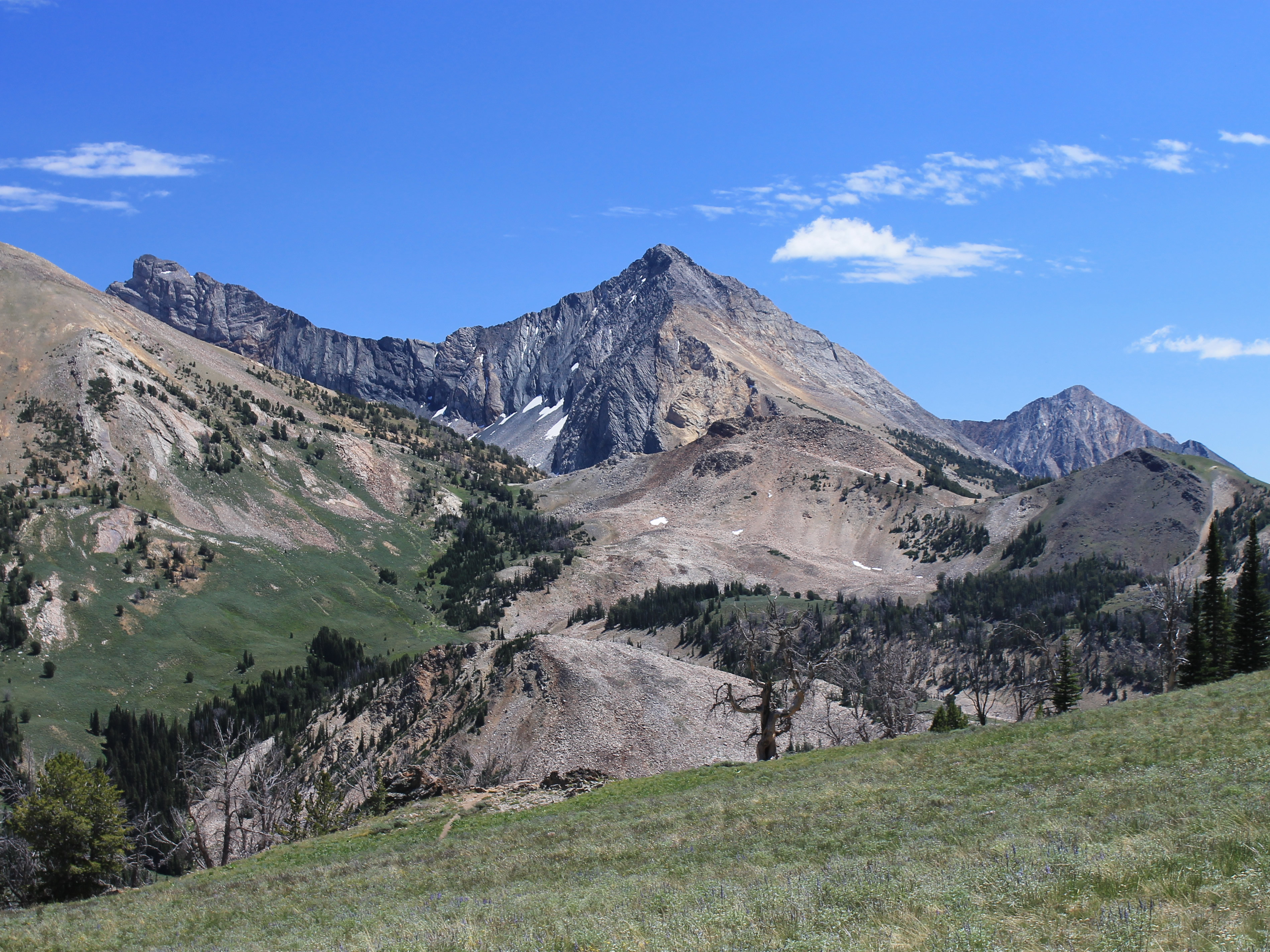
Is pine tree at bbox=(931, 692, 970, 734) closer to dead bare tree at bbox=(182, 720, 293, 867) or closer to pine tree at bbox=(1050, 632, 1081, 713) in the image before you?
pine tree at bbox=(1050, 632, 1081, 713)

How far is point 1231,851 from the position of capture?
46.7 ft

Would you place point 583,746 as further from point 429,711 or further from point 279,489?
point 279,489

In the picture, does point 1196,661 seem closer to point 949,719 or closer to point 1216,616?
point 1216,616

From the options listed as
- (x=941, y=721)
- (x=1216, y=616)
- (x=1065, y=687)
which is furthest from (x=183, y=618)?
(x=1216, y=616)

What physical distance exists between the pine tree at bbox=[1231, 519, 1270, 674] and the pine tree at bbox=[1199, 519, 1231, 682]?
54 centimetres

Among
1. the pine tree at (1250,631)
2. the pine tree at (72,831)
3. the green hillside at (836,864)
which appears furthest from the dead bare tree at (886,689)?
the pine tree at (72,831)

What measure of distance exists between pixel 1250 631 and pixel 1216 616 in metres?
3.65

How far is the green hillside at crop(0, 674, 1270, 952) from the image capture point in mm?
13078

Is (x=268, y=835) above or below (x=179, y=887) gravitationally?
below

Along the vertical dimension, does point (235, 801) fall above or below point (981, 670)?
below

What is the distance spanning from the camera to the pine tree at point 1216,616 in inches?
2344

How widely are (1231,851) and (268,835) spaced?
175 ft

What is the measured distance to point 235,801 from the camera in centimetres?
6806

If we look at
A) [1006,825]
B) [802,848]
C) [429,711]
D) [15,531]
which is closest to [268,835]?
[429,711]
